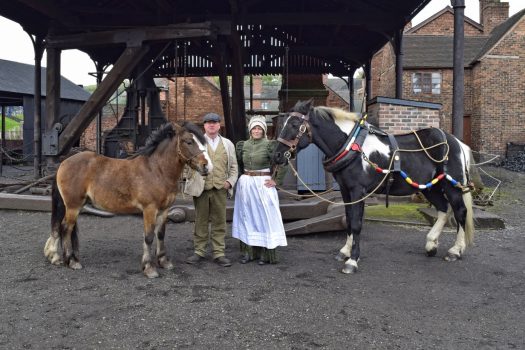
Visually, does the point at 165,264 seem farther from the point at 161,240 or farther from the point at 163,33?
the point at 163,33

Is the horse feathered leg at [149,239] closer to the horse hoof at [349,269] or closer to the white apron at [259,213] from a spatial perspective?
the white apron at [259,213]

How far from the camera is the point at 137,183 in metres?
4.68

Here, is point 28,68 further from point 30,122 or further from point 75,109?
point 30,122

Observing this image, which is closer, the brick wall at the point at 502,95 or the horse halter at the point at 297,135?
the horse halter at the point at 297,135

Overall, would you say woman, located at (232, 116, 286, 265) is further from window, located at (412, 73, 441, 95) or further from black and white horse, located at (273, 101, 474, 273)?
window, located at (412, 73, 441, 95)

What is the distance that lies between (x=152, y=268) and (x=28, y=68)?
2861 cm

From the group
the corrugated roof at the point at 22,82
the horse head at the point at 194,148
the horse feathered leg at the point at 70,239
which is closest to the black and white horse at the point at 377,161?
the horse head at the point at 194,148

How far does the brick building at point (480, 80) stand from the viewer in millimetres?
24172

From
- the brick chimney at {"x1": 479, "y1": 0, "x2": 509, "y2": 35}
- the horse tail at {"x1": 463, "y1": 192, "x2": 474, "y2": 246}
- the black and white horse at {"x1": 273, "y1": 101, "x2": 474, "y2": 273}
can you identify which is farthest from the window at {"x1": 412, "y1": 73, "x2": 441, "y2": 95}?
the horse tail at {"x1": 463, "y1": 192, "x2": 474, "y2": 246}

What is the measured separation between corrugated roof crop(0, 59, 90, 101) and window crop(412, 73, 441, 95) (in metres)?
19.7

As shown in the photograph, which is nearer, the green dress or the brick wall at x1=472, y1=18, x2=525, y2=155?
the green dress

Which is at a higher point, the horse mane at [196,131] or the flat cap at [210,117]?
the flat cap at [210,117]

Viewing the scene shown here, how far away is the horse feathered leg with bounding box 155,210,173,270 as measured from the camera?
4.80m

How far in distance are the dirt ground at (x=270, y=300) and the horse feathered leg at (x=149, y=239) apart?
0.12 meters
